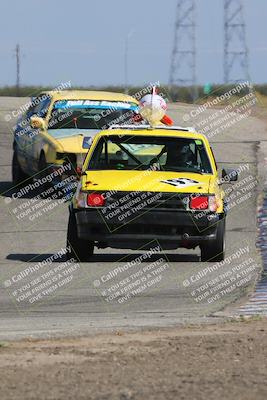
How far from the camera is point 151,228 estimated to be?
13.1 metres

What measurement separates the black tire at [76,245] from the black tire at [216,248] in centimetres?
125

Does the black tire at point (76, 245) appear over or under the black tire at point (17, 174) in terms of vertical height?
over

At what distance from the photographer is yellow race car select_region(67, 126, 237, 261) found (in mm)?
12953

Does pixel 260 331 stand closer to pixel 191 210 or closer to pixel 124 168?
pixel 191 210

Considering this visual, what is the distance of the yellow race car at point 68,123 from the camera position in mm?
18797

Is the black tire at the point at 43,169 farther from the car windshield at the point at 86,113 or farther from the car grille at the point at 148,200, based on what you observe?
the car grille at the point at 148,200

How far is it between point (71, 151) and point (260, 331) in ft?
34.2

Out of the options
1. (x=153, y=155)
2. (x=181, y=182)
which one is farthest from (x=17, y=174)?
(x=181, y=182)

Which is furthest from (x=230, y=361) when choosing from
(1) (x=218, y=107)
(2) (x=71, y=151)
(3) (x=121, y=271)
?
(1) (x=218, y=107)

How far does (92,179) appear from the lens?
1331 centimetres

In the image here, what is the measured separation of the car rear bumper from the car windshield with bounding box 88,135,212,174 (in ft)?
2.83

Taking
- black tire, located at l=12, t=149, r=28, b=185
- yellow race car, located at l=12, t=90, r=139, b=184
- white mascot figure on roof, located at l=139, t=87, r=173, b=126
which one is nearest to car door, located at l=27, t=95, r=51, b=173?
yellow race car, located at l=12, t=90, r=139, b=184

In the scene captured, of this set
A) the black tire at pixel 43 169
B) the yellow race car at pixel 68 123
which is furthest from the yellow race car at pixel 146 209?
the black tire at pixel 43 169

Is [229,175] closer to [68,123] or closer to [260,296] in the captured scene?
[260,296]
